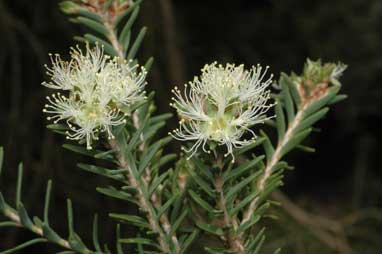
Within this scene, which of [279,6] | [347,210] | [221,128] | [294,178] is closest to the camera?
[221,128]

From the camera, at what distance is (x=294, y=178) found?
3166 millimetres

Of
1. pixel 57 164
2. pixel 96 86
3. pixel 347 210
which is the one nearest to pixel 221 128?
pixel 96 86

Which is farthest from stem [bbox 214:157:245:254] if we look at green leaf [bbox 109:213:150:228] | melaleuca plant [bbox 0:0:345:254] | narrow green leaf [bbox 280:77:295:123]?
narrow green leaf [bbox 280:77:295:123]

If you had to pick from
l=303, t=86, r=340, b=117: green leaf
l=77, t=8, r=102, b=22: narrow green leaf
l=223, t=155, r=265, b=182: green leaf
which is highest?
l=77, t=8, r=102, b=22: narrow green leaf

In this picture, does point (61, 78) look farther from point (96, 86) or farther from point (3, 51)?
point (3, 51)

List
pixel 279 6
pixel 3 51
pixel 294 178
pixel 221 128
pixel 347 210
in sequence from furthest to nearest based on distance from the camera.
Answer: pixel 294 178
pixel 279 6
pixel 347 210
pixel 3 51
pixel 221 128

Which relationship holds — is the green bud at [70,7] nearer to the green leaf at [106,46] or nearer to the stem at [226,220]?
the green leaf at [106,46]

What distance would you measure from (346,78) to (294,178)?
2.27 feet

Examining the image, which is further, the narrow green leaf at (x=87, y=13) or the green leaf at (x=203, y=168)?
the narrow green leaf at (x=87, y=13)

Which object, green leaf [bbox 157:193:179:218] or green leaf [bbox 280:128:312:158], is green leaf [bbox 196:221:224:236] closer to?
green leaf [bbox 157:193:179:218]

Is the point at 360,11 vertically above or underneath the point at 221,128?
above

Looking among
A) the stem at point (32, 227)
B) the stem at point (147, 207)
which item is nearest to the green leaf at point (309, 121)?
the stem at point (147, 207)

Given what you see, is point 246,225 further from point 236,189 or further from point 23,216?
point 23,216

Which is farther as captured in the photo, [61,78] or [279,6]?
[279,6]
